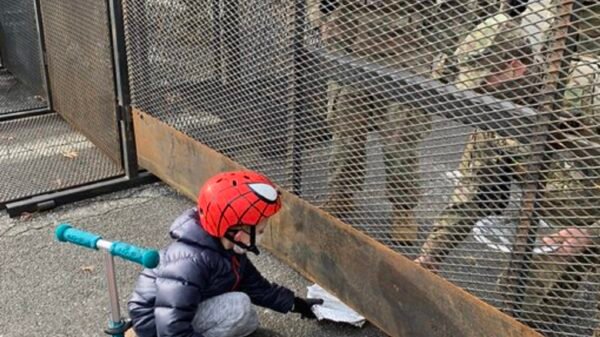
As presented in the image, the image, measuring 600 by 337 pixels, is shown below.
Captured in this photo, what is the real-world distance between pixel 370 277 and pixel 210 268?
0.62 metres

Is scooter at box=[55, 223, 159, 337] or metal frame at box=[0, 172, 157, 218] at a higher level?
scooter at box=[55, 223, 159, 337]

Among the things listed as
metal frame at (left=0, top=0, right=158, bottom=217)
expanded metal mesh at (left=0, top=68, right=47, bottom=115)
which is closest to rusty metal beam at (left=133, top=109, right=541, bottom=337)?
metal frame at (left=0, top=0, right=158, bottom=217)

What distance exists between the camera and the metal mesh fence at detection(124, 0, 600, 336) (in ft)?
5.98

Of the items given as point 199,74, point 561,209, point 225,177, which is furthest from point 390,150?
point 199,74

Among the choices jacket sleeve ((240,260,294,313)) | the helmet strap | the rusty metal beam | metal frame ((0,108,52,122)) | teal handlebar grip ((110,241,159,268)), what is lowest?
metal frame ((0,108,52,122))

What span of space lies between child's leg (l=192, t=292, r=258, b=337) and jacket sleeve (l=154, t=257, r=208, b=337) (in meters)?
0.14

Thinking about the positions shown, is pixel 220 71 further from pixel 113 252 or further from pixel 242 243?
pixel 113 252

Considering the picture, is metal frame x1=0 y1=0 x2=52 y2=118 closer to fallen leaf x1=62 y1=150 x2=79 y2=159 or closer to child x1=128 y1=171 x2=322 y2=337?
fallen leaf x1=62 y1=150 x2=79 y2=159

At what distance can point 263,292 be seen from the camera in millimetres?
2734

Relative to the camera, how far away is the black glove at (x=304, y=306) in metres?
2.80

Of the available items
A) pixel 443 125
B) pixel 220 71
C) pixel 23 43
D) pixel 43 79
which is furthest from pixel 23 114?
pixel 443 125

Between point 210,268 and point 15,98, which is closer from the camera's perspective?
point 210,268

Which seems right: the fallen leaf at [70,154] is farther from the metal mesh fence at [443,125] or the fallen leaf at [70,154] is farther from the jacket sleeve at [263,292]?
the jacket sleeve at [263,292]

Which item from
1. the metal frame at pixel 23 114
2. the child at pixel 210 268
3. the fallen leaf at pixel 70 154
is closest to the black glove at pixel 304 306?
the child at pixel 210 268
